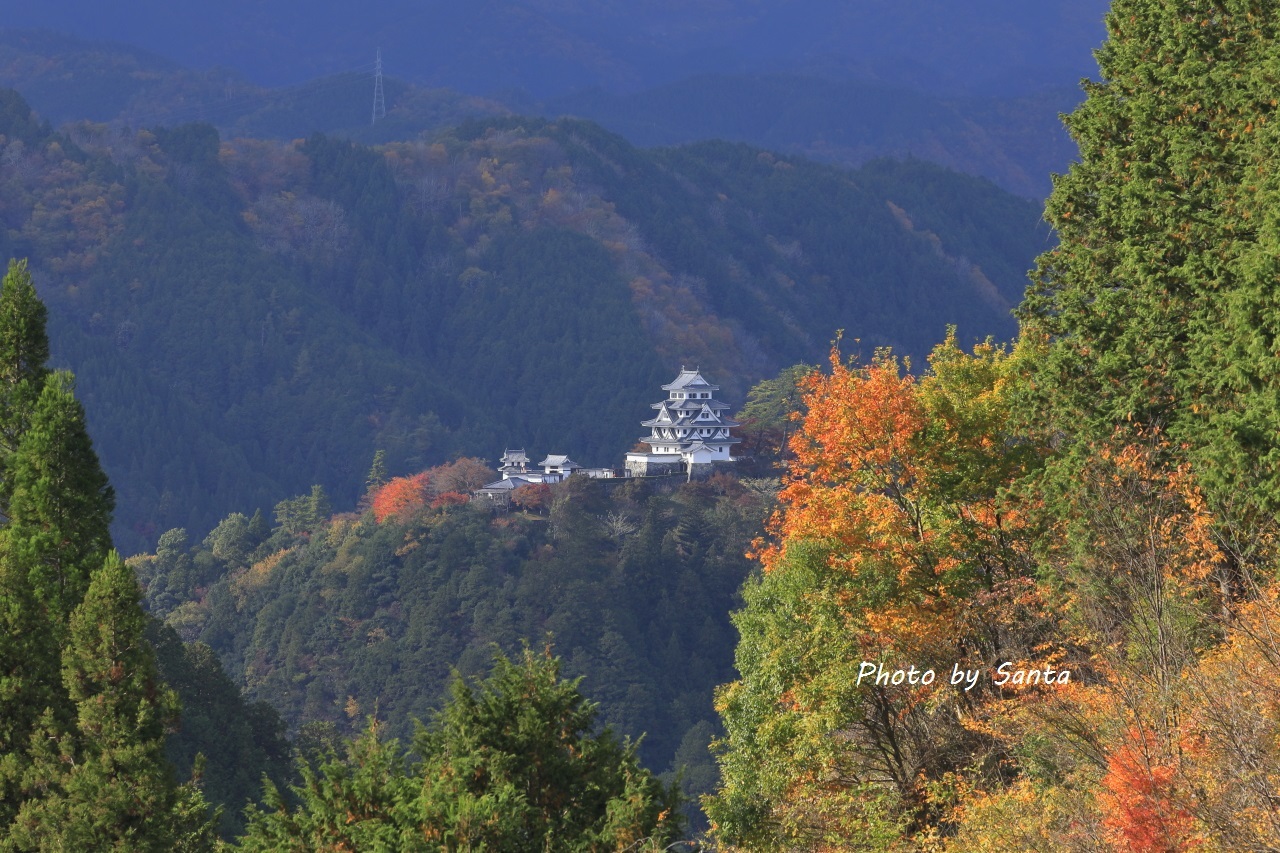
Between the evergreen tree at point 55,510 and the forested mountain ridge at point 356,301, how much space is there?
106m

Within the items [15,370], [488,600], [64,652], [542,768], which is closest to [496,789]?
[542,768]

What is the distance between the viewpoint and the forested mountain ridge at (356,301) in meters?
144

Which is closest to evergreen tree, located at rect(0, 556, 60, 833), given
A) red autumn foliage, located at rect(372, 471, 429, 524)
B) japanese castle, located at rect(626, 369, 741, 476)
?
red autumn foliage, located at rect(372, 471, 429, 524)

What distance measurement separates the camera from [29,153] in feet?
529

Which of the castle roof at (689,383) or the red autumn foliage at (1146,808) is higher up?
the castle roof at (689,383)

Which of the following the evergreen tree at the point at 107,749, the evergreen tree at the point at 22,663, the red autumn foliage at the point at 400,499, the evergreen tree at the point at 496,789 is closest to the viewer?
the evergreen tree at the point at 496,789

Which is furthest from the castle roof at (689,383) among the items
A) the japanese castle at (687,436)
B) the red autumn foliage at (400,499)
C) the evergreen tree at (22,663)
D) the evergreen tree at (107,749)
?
the evergreen tree at (107,749)

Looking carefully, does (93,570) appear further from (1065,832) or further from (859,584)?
(1065,832)

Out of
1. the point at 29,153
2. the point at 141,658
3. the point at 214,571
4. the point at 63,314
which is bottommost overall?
the point at 141,658

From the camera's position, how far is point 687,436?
298 ft

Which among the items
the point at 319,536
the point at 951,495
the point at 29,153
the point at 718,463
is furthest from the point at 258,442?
the point at 951,495

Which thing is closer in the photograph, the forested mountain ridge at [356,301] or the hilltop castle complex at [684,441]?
the hilltop castle complex at [684,441]

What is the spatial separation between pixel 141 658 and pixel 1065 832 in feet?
30.7

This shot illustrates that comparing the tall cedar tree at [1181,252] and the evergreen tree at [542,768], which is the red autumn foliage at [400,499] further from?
the evergreen tree at [542,768]
